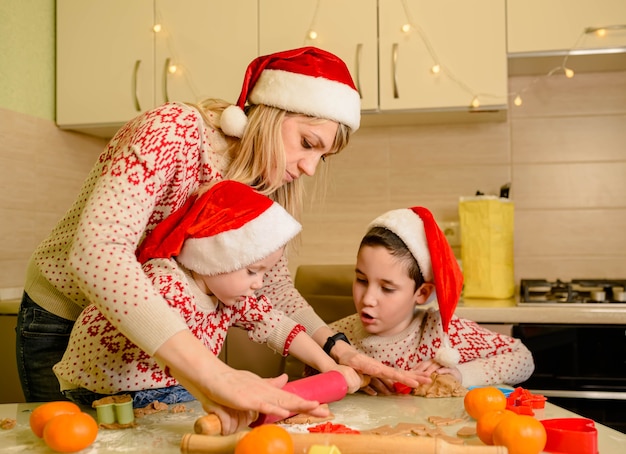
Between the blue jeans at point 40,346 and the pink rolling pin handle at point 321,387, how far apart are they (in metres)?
0.53

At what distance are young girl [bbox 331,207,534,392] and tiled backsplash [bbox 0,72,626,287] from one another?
113cm

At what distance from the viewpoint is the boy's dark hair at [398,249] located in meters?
1.51

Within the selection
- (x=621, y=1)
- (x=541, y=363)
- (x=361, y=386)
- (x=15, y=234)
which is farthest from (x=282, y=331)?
(x=621, y=1)

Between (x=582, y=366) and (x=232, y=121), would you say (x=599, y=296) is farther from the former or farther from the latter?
(x=232, y=121)

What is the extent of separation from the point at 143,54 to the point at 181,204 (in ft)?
5.00

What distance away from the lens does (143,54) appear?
2525 mm

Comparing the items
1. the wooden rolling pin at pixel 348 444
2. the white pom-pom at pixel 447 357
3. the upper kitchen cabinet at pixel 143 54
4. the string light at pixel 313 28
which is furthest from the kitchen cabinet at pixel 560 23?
the wooden rolling pin at pixel 348 444

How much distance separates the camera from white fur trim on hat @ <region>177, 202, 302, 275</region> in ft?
3.66

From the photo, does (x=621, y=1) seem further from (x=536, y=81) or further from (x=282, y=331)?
(x=282, y=331)

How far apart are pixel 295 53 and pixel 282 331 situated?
583 millimetres

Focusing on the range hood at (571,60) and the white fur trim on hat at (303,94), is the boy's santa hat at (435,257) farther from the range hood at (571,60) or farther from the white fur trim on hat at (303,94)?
the range hood at (571,60)

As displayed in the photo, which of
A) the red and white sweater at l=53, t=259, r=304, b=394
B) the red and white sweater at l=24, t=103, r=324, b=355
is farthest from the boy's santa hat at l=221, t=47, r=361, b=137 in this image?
the red and white sweater at l=53, t=259, r=304, b=394

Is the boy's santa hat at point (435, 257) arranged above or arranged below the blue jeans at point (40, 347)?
above

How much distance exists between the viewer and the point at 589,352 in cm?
201
